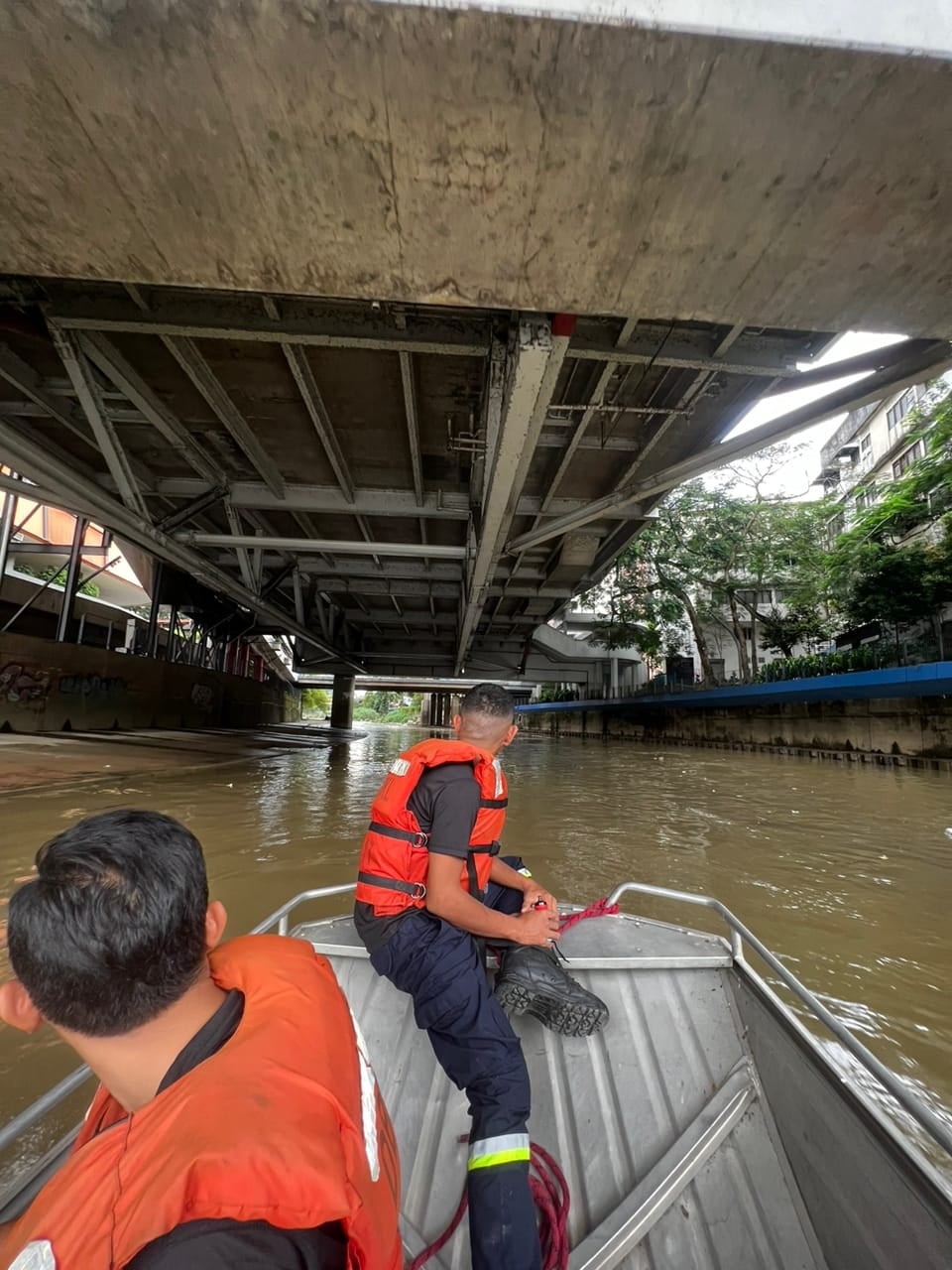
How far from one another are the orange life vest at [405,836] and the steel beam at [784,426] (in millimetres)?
5675

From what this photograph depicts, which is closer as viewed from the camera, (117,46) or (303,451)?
→ (117,46)

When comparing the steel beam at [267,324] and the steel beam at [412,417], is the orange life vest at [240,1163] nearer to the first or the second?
the steel beam at [267,324]

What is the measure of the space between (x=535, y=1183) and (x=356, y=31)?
417 cm

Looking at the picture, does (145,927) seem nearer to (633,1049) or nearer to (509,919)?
(509,919)

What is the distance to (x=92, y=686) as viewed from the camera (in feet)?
56.0

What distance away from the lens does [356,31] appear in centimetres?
241

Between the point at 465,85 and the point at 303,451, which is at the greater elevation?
the point at 303,451

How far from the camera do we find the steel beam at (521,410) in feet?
16.3

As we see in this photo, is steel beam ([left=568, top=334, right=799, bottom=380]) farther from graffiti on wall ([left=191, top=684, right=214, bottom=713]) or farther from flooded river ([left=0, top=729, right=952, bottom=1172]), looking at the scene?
graffiti on wall ([left=191, top=684, right=214, bottom=713])

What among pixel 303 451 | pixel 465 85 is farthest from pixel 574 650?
pixel 465 85

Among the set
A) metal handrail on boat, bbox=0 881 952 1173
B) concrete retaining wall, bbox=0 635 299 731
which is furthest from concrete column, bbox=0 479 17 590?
metal handrail on boat, bbox=0 881 952 1173

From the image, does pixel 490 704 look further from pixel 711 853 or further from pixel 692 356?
pixel 711 853

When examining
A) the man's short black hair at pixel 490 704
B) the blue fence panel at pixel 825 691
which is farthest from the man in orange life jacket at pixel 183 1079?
the blue fence panel at pixel 825 691

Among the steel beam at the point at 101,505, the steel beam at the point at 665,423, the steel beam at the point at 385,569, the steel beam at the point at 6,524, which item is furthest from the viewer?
the steel beam at the point at 6,524
